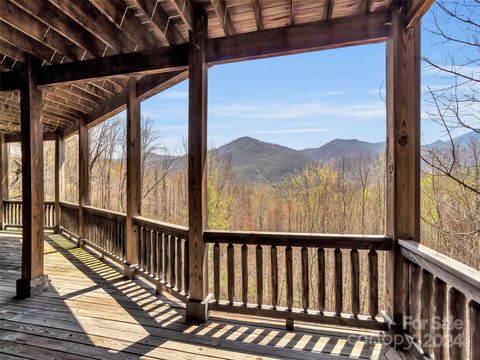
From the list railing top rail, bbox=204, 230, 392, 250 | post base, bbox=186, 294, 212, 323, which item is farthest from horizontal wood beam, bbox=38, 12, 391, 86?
post base, bbox=186, 294, 212, 323

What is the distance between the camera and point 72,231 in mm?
6199

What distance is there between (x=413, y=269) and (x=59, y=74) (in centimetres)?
395

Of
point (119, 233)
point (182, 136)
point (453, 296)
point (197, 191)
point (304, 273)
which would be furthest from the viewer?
point (182, 136)

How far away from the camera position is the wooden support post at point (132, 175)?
3617 mm

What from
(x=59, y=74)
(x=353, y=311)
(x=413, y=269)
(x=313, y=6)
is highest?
(x=313, y=6)

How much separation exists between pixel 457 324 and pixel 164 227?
254cm

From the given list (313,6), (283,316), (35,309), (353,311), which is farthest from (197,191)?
(35,309)

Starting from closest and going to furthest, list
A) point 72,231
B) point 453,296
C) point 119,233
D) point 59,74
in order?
point 453,296
point 59,74
point 119,233
point 72,231

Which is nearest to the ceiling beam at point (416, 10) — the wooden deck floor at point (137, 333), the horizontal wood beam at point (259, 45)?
the horizontal wood beam at point (259, 45)

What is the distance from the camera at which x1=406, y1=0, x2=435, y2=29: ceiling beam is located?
1749mm

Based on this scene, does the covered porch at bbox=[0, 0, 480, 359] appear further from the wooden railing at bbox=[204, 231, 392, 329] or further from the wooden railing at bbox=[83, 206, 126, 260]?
the wooden railing at bbox=[83, 206, 126, 260]

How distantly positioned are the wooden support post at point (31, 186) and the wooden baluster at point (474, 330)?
3892 millimetres

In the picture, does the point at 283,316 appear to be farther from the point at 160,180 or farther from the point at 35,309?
the point at 160,180

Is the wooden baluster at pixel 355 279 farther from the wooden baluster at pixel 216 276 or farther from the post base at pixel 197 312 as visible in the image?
the post base at pixel 197 312
